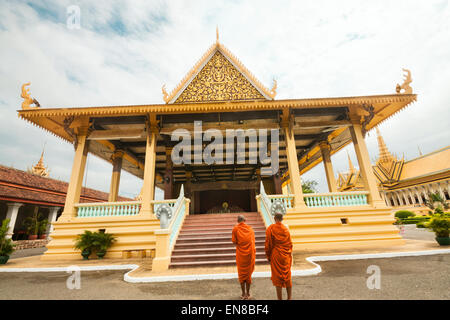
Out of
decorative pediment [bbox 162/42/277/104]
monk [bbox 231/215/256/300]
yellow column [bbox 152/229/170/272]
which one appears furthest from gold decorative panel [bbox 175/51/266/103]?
monk [bbox 231/215/256/300]

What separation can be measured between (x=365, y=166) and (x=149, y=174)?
8.46 m

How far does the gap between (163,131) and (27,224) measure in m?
13.6

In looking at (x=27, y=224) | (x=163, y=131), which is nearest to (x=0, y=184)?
(x=27, y=224)

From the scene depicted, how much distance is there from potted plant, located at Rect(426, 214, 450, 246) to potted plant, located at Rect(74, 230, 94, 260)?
1079cm

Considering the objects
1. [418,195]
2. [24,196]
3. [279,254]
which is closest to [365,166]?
[279,254]

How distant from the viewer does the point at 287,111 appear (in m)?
8.45

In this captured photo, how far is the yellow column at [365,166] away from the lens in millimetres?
7773

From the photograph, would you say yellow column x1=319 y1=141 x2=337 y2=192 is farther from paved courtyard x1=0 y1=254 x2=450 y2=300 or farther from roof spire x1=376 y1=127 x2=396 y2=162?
roof spire x1=376 y1=127 x2=396 y2=162

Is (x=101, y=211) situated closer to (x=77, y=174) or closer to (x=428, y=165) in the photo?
(x=77, y=174)

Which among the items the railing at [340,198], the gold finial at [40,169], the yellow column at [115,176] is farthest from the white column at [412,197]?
the gold finial at [40,169]

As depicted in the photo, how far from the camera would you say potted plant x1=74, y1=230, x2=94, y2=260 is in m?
6.74

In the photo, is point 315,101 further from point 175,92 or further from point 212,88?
point 175,92

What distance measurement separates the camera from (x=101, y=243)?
6.85m

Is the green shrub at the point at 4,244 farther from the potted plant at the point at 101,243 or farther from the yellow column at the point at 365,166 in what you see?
the yellow column at the point at 365,166
